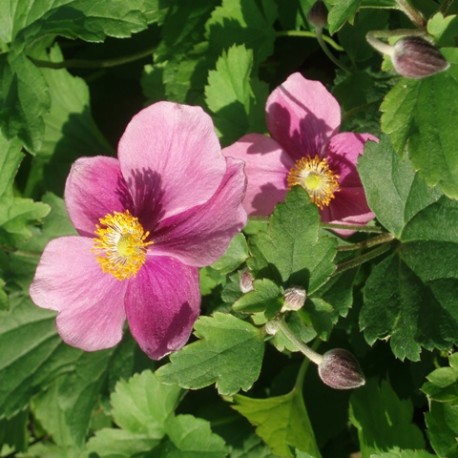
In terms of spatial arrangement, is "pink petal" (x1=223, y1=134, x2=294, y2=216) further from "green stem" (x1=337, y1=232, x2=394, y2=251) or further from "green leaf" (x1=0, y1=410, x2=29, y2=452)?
"green leaf" (x1=0, y1=410, x2=29, y2=452)

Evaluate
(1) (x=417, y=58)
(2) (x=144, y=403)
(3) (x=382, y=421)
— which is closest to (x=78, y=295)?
(2) (x=144, y=403)

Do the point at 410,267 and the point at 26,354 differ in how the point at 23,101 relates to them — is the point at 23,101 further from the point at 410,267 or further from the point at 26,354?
the point at 410,267

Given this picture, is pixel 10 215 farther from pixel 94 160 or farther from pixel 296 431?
pixel 296 431

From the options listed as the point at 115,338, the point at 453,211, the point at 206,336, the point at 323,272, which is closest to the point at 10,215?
the point at 115,338

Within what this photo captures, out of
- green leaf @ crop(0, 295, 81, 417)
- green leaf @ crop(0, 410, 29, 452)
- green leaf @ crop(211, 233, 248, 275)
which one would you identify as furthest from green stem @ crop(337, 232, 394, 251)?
green leaf @ crop(0, 410, 29, 452)

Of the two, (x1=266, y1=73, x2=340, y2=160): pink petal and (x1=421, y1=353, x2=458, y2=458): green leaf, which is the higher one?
(x1=266, y1=73, x2=340, y2=160): pink petal

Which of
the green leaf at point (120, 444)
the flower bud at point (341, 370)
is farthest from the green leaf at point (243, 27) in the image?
the green leaf at point (120, 444)
